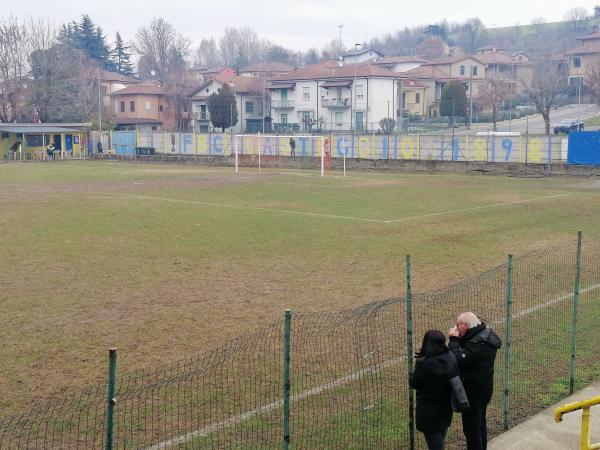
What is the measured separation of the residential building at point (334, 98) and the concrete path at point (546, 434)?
243 ft

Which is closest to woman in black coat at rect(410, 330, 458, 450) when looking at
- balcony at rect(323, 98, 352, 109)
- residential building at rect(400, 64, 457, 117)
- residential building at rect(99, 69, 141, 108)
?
balcony at rect(323, 98, 352, 109)

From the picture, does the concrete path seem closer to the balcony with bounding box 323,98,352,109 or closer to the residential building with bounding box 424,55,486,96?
the balcony with bounding box 323,98,352,109

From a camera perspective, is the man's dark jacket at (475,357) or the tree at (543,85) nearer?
the man's dark jacket at (475,357)

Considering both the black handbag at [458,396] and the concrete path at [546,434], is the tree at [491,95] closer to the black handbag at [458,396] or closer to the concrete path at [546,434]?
the concrete path at [546,434]

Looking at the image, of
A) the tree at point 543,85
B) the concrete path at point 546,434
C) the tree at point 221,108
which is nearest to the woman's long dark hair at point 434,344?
the concrete path at point 546,434

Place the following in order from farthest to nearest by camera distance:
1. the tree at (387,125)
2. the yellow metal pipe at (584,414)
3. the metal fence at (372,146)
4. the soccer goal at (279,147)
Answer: the tree at (387,125) → the soccer goal at (279,147) → the metal fence at (372,146) → the yellow metal pipe at (584,414)

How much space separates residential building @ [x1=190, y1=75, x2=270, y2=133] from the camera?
3905 inches

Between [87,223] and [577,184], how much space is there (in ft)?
91.0

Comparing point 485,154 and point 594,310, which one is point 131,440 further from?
point 485,154

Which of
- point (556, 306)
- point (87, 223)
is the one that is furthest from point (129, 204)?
point (556, 306)

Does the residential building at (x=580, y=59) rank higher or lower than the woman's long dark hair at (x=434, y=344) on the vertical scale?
higher

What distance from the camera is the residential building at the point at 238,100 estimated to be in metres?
99.2

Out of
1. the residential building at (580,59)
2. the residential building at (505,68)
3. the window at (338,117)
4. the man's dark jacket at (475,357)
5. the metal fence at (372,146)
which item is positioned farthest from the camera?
the residential building at (505,68)

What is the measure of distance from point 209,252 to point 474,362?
568 inches
